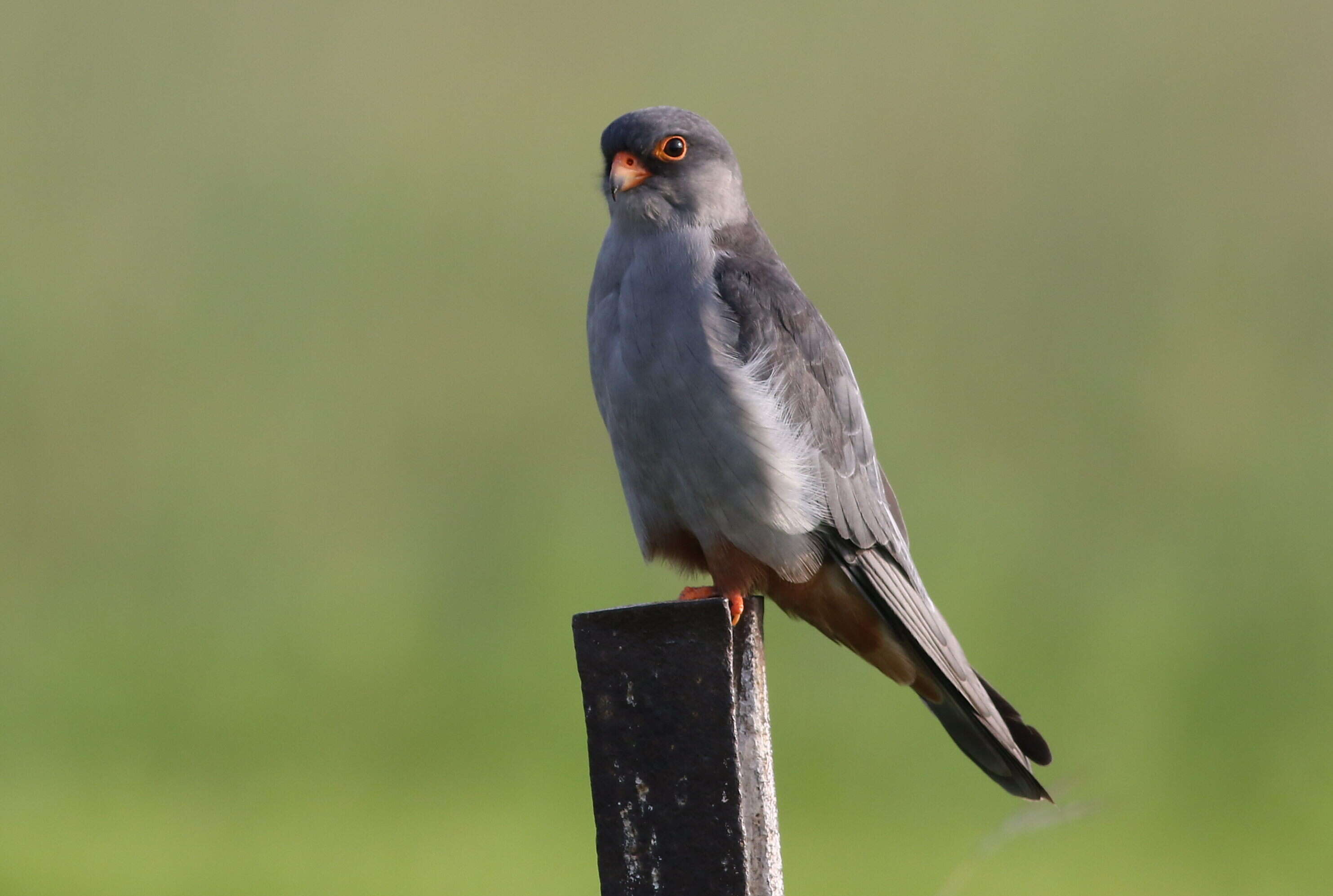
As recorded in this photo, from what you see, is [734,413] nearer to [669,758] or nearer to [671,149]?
[671,149]

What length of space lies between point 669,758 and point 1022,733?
4.61 ft

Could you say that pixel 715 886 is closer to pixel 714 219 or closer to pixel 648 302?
pixel 648 302

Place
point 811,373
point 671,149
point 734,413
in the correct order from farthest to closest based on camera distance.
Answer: point 671,149 → point 811,373 → point 734,413

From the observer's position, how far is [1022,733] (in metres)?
3.10

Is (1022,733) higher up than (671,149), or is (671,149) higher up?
(671,149)

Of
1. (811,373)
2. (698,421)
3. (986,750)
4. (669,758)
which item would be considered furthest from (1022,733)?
(669,758)

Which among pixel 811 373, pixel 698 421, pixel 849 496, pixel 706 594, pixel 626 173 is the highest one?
pixel 626 173

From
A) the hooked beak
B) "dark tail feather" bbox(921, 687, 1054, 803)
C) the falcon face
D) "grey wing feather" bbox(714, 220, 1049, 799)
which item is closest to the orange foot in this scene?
"grey wing feather" bbox(714, 220, 1049, 799)

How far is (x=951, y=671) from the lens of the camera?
3.01m

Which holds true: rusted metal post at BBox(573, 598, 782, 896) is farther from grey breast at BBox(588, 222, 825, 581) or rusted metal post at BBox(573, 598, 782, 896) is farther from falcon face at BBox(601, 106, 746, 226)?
falcon face at BBox(601, 106, 746, 226)

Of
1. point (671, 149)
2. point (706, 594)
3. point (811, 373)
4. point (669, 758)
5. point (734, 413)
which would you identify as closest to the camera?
point (669, 758)

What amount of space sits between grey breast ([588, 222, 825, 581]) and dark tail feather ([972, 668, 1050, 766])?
57 cm

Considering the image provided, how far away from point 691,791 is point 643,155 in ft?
5.85

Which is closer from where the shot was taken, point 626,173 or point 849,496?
point 849,496
